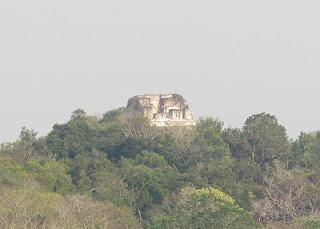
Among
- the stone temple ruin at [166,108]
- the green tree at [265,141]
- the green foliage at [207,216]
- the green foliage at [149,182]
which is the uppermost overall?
the stone temple ruin at [166,108]

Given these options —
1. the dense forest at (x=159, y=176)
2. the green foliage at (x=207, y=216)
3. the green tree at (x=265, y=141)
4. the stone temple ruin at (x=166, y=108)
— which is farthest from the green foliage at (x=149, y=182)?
the stone temple ruin at (x=166, y=108)

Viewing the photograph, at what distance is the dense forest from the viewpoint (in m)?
34.9

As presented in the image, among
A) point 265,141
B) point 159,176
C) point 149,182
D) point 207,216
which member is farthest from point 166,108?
point 207,216

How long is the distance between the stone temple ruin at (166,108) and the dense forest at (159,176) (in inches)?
42.7

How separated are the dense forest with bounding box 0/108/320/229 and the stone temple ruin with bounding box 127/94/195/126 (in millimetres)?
1085

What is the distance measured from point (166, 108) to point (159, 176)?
1447 cm

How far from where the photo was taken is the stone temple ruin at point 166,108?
5772 cm

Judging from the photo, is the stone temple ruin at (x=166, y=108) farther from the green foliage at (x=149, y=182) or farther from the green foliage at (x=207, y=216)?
the green foliage at (x=207, y=216)

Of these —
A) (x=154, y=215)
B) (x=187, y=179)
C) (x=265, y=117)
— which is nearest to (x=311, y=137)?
(x=265, y=117)

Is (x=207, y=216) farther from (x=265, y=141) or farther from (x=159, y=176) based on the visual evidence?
(x=265, y=141)

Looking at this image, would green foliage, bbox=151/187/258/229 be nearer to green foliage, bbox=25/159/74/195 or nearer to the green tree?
green foliage, bbox=25/159/74/195

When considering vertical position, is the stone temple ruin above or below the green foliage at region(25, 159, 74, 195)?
above

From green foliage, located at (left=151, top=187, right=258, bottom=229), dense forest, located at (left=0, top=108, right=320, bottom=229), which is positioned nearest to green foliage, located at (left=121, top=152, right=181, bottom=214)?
dense forest, located at (left=0, top=108, right=320, bottom=229)

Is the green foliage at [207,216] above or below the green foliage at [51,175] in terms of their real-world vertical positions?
below
